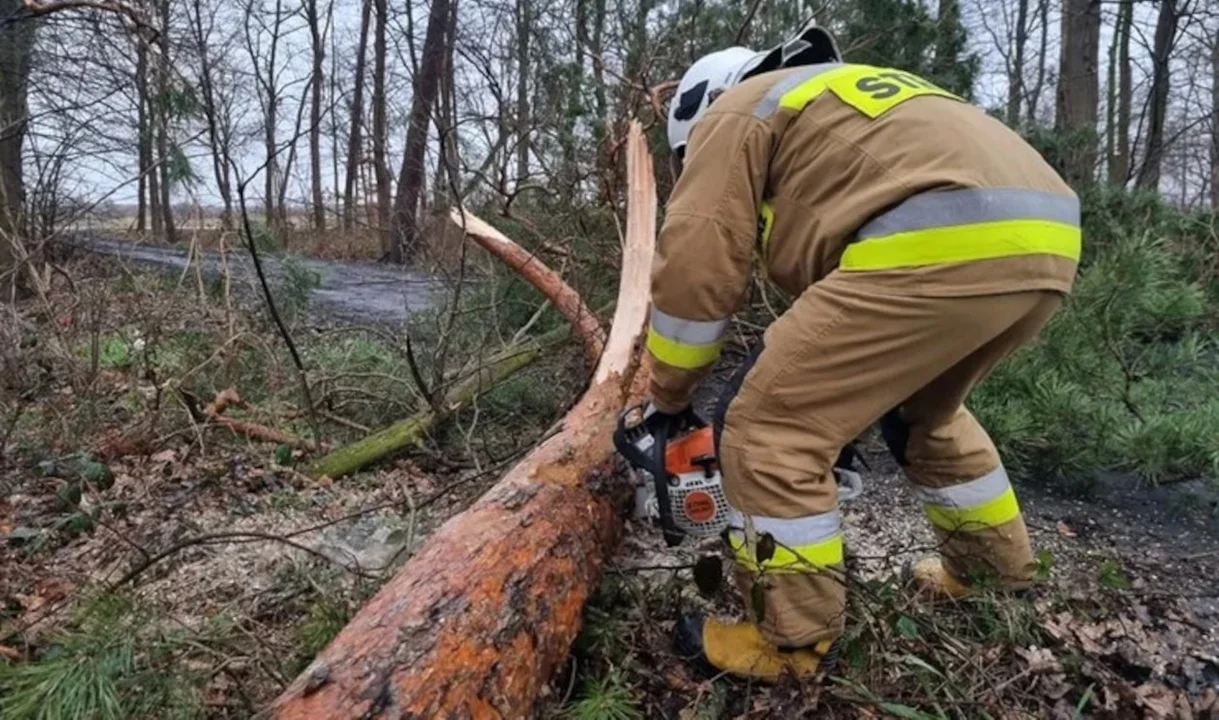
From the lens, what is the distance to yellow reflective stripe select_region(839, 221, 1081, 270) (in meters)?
1.79

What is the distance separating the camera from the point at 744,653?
6.74ft

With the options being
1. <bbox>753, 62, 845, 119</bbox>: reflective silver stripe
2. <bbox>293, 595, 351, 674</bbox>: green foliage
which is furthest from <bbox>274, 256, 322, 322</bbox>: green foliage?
<bbox>753, 62, 845, 119</bbox>: reflective silver stripe

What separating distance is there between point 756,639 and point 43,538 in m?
2.46

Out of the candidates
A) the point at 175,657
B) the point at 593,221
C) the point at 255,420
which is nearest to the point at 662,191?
the point at 593,221

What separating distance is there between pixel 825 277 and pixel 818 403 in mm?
310

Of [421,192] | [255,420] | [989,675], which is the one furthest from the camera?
[421,192]

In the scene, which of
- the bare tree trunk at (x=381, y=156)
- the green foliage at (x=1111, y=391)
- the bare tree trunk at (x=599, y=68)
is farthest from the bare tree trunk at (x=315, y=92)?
the green foliage at (x=1111, y=391)

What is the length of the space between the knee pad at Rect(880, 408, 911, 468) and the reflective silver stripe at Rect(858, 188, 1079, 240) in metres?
0.69

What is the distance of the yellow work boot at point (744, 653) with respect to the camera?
200cm

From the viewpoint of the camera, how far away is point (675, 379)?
215 centimetres

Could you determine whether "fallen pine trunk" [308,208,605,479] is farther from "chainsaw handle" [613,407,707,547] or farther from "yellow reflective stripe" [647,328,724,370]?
"yellow reflective stripe" [647,328,724,370]

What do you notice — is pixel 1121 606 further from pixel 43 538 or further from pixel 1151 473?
pixel 43 538

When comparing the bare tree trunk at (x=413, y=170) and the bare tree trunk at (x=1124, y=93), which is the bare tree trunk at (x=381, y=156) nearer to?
the bare tree trunk at (x=413, y=170)

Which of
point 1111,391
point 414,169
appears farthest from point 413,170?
point 1111,391
